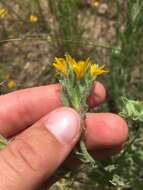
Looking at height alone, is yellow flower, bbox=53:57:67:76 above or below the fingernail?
above

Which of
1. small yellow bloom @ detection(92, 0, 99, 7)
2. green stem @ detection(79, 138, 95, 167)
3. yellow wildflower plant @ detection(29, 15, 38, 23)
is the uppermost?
small yellow bloom @ detection(92, 0, 99, 7)

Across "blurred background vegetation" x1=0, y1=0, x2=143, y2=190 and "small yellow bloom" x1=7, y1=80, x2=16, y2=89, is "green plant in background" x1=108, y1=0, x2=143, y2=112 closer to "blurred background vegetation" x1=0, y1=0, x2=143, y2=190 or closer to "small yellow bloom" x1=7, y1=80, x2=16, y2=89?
"blurred background vegetation" x1=0, y1=0, x2=143, y2=190

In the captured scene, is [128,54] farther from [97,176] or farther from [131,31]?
[97,176]

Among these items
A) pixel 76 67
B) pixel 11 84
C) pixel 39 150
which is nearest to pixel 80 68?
pixel 76 67

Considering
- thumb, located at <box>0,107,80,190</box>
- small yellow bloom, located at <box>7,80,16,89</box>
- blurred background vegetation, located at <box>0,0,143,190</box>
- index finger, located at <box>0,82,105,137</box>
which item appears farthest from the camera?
small yellow bloom, located at <box>7,80,16,89</box>

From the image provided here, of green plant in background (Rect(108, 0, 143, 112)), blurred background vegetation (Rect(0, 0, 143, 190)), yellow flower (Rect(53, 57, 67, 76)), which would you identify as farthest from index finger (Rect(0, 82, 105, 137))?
green plant in background (Rect(108, 0, 143, 112))

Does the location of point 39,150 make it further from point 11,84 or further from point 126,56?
point 11,84

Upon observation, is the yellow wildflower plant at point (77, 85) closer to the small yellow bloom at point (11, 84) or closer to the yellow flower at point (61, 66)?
the yellow flower at point (61, 66)

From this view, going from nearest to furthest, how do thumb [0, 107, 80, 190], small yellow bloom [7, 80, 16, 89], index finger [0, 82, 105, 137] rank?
thumb [0, 107, 80, 190] → index finger [0, 82, 105, 137] → small yellow bloom [7, 80, 16, 89]
